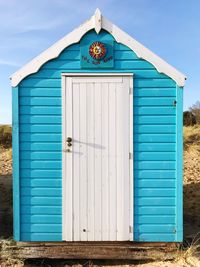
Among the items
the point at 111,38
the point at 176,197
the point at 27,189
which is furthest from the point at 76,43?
the point at 176,197

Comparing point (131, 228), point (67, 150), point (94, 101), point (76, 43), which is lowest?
point (131, 228)

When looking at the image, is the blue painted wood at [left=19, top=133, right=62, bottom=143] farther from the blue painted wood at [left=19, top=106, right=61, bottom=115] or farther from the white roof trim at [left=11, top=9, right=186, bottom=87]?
the white roof trim at [left=11, top=9, right=186, bottom=87]

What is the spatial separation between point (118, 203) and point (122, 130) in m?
1.16

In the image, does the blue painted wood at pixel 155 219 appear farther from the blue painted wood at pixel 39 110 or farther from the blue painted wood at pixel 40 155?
the blue painted wood at pixel 39 110

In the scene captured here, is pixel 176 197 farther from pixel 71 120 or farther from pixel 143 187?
pixel 71 120

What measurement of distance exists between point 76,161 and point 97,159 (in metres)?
0.33

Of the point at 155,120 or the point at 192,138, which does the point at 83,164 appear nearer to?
the point at 155,120

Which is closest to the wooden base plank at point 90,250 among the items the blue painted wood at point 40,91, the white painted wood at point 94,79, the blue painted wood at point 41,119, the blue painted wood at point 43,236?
the blue painted wood at point 43,236

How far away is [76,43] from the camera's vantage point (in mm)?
5066

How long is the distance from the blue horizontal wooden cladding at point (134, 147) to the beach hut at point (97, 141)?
0.02 m

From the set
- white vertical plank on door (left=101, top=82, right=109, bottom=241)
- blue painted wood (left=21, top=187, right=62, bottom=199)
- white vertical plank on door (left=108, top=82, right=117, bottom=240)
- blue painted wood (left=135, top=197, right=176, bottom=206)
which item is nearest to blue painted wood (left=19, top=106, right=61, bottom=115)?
white vertical plank on door (left=101, top=82, right=109, bottom=241)

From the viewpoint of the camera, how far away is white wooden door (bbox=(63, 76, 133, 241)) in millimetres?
5086

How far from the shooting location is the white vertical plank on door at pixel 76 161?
5098 mm

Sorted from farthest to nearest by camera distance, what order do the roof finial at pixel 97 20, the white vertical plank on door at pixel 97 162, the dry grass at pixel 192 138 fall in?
the dry grass at pixel 192 138 → the white vertical plank on door at pixel 97 162 → the roof finial at pixel 97 20
